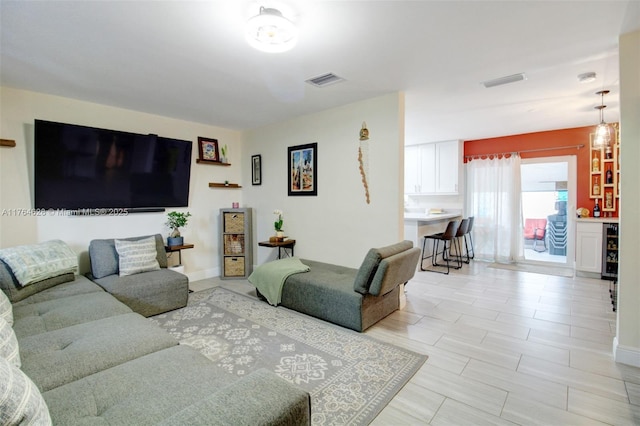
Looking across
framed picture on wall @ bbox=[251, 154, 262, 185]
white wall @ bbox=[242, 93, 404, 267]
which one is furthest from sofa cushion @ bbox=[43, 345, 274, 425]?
framed picture on wall @ bbox=[251, 154, 262, 185]

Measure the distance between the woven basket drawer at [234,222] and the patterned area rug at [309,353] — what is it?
152cm

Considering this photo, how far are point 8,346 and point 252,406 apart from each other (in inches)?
49.4

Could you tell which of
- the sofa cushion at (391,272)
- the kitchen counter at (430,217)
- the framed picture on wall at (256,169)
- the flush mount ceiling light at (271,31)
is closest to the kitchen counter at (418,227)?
the kitchen counter at (430,217)

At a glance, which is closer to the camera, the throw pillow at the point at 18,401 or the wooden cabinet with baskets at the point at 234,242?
the throw pillow at the point at 18,401

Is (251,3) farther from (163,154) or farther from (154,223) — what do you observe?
(154,223)

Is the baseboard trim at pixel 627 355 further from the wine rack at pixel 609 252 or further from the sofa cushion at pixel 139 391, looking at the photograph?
the wine rack at pixel 609 252

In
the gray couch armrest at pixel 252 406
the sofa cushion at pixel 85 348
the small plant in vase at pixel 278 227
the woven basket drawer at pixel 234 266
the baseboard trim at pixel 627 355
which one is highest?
the small plant in vase at pixel 278 227

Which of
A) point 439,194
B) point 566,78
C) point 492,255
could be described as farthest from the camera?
point 439,194

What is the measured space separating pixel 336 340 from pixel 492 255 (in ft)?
15.6

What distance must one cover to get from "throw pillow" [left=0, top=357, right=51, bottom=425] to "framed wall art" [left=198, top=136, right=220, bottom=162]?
4.15m

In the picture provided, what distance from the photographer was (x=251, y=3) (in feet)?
5.95

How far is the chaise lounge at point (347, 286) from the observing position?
2814mm

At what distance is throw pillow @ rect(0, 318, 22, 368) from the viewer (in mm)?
1359

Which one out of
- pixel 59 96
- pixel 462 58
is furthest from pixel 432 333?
pixel 59 96
